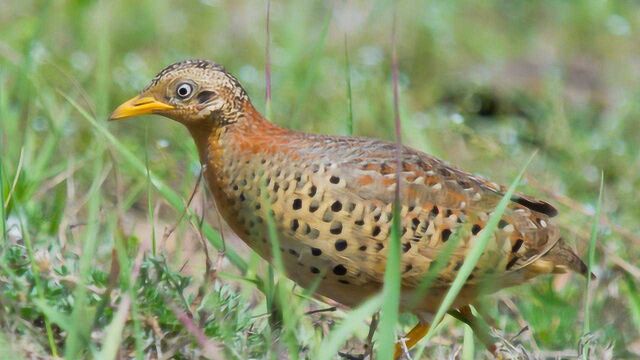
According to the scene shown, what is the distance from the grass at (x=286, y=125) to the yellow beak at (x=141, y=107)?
182 millimetres

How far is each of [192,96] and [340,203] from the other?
1.88 ft

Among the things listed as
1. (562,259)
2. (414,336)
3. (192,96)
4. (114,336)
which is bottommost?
(414,336)

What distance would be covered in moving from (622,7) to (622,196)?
2.66m

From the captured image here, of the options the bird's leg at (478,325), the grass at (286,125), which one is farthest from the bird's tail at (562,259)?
the bird's leg at (478,325)

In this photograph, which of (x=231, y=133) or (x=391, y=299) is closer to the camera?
(x=391, y=299)

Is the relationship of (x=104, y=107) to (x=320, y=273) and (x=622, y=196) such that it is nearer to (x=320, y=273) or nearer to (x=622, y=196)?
(x=320, y=273)

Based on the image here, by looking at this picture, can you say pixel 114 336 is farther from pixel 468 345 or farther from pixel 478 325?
pixel 478 325

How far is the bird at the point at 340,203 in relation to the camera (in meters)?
4.11

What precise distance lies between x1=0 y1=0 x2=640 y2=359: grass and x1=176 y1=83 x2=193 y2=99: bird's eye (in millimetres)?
262

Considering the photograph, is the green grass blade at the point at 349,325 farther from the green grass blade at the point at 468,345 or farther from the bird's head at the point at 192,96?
the bird's head at the point at 192,96

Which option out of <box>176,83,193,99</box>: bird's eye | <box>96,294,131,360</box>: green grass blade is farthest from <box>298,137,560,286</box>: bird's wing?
<box>96,294,131,360</box>: green grass blade

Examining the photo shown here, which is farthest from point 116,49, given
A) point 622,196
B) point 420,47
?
point 622,196

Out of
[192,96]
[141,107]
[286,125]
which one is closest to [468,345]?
[192,96]

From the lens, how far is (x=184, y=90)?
4273mm
